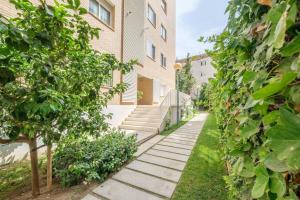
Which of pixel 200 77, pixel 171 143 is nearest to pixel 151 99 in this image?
pixel 171 143

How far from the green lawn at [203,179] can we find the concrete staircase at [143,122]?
3240 mm

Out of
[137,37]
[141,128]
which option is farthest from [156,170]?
[137,37]

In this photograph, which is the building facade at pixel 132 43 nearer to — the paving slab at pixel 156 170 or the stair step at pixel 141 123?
the stair step at pixel 141 123

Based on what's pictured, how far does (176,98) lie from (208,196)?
9.37 meters

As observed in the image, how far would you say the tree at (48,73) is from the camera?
141cm

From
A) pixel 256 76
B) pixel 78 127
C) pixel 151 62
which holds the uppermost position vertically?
pixel 151 62

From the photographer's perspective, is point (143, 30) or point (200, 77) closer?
point (143, 30)

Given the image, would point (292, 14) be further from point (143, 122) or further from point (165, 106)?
point (165, 106)

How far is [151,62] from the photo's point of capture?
1378 centimetres

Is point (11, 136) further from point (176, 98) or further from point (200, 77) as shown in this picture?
point (200, 77)

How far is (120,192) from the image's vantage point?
Answer: 11.0 ft

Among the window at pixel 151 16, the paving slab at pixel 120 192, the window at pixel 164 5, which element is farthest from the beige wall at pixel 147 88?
the paving slab at pixel 120 192

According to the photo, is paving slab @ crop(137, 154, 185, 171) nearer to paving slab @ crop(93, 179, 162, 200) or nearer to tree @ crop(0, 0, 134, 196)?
paving slab @ crop(93, 179, 162, 200)

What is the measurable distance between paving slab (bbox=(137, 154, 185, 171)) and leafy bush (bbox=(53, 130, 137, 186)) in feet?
1.53
